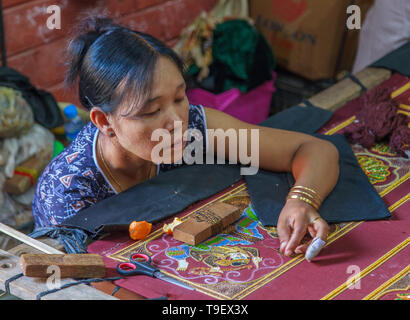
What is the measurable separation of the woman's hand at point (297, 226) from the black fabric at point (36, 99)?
168 cm

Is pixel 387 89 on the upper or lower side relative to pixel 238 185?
upper

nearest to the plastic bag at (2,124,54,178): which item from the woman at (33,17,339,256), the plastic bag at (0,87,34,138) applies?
the plastic bag at (0,87,34,138)

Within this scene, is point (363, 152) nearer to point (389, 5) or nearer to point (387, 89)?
point (387, 89)

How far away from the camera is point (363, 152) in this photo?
2.32 meters

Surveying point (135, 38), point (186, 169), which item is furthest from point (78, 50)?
point (186, 169)

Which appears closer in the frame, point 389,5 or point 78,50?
point 78,50

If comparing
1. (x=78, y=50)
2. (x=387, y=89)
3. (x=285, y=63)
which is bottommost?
(x=285, y=63)

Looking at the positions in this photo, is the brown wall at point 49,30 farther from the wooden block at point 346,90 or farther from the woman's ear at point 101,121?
the woman's ear at point 101,121

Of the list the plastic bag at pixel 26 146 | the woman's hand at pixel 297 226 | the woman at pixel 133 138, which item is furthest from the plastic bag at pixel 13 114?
the woman's hand at pixel 297 226

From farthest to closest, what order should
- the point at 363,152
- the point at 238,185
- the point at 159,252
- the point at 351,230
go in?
the point at 363,152 → the point at 238,185 → the point at 351,230 → the point at 159,252

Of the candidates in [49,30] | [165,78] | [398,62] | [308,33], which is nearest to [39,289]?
[165,78]

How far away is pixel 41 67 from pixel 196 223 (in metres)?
2.09

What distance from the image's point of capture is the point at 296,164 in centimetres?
204

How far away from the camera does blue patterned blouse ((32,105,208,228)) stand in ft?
6.32
